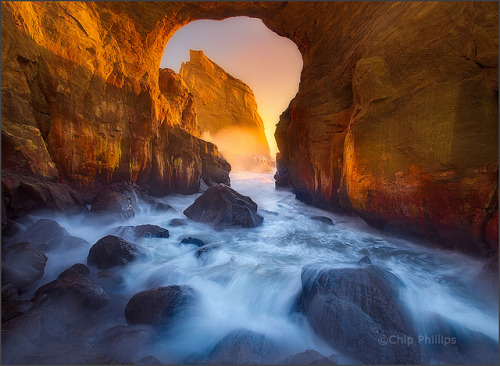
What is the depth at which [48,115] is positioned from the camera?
5.49 metres

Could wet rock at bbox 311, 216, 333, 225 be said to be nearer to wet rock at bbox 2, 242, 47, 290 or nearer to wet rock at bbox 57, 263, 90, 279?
wet rock at bbox 57, 263, 90, 279

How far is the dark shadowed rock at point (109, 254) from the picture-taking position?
12.2ft

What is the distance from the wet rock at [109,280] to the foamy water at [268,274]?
0.42 ft

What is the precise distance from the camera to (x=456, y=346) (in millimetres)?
2168

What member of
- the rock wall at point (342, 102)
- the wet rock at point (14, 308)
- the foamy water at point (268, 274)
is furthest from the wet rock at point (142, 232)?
the wet rock at point (14, 308)

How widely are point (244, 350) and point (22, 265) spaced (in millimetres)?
3137

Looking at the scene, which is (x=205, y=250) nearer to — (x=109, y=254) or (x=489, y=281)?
(x=109, y=254)

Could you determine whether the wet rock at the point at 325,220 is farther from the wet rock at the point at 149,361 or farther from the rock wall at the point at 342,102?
the wet rock at the point at 149,361

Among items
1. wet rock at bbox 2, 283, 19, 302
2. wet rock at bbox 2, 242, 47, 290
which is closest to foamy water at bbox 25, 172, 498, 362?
wet rock at bbox 2, 242, 47, 290

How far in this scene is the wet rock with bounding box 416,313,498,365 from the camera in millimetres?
2056

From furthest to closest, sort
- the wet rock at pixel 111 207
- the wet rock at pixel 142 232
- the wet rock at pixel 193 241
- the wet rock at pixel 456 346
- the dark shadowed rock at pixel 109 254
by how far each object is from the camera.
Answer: the wet rock at pixel 111 207, the wet rock at pixel 142 232, the wet rock at pixel 193 241, the dark shadowed rock at pixel 109 254, the wet rock at pixel 456 346

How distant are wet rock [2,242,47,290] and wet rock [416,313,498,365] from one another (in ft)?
15.2

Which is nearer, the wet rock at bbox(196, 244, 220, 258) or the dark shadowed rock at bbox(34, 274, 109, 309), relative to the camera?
the dark shadowed rock at bbox(34, 274, 109, 309)

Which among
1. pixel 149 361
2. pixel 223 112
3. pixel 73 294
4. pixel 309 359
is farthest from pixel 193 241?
pixel 223 112
